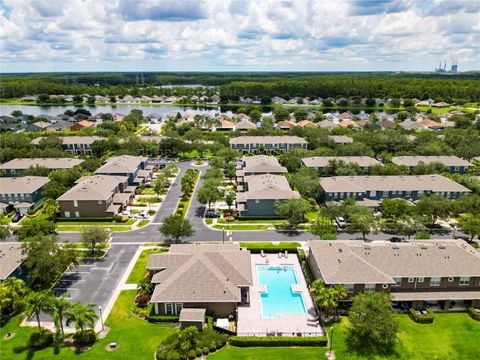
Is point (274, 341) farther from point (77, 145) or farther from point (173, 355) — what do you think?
point (77, 145)

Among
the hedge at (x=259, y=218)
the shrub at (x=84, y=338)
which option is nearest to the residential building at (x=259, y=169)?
the hedge at (x=259, y=218)

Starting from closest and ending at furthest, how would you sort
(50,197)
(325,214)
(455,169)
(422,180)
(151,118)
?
1. (325,214)
2. (50,197)
3. (422,180)
4. (455,169)
5. (151,118)

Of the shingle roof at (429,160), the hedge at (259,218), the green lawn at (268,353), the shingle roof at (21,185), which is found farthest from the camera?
the shingle roof at (429,160)

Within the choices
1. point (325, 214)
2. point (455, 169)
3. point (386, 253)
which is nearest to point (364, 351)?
point (386, 253)

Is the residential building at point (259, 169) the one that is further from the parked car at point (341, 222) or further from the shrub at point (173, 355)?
the shrub at point (173, 355)

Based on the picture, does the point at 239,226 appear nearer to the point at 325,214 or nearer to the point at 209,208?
the point at 209,208

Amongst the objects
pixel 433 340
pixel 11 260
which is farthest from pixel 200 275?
pixel 433 340

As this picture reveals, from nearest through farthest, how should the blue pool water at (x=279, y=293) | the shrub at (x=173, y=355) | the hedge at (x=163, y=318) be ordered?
1. the shrub at (x=173, y=355)
2. the hedge at (x=163, y=318)
3. the blue pool water at (x=279, y=293)

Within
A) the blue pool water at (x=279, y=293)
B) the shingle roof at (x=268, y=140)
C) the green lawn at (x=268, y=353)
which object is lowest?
the blue pool water at (x=279, y=293)
